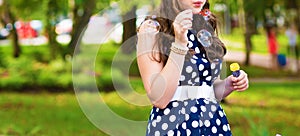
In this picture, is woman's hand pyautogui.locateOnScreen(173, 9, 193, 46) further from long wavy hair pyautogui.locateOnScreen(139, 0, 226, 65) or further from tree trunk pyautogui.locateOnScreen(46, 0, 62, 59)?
tree trunk pyautogui.locateOnScreen(46, 0, 62, 59)

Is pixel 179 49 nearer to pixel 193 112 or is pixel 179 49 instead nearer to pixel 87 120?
pixel 193 112

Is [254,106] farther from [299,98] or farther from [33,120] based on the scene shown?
[33,120]

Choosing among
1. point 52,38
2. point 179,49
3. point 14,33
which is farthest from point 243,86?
point 14,33

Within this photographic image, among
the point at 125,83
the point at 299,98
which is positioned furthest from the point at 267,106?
the point at 125,83

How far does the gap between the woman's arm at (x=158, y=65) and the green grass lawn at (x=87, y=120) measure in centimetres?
442

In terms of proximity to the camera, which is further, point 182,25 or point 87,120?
point 87,120

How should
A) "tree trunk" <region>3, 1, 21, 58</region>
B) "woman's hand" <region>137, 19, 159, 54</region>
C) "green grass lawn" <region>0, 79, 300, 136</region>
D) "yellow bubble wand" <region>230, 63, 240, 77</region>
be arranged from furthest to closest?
1. "tree trunk" <region>3, 1, 21, 58</region>
2. "green grass lawn" <region>0, 79, 300, 136</region>
3. "yellow bubble wand" <region>230, 63, 240, 77</region>
4. "woman's hand" <region>137, 19, 159, 54</region>

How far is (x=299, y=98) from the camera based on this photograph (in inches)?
499

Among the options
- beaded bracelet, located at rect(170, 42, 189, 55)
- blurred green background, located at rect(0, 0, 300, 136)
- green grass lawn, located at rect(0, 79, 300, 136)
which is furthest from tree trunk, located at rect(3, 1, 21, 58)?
beaded bracelet, located at rect(170, 42, 189, 55)

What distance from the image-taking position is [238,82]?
273 centimetres

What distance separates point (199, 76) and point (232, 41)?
88.1 ft

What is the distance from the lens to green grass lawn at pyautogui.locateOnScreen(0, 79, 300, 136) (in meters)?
8.46

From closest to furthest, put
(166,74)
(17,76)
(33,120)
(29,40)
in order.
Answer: (166,74) < (33,120) < (17,76) < (29,40)

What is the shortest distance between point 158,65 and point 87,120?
662 centimetres
